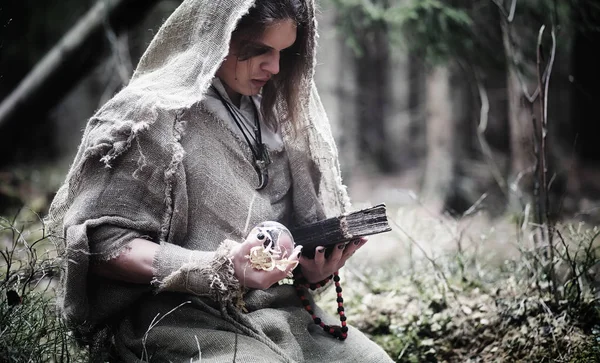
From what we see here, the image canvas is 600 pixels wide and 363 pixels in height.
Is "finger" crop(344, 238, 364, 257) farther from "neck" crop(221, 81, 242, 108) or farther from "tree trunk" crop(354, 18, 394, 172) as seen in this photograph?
"tree trunk" crop(354, 18, 394, 172)

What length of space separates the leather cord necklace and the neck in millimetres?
78

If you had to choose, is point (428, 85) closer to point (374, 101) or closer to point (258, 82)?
point (258, 82)

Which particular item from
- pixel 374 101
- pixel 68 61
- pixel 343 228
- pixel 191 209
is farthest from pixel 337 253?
pixel 374 101

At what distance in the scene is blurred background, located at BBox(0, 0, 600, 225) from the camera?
15.5ft

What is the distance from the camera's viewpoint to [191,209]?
223cm

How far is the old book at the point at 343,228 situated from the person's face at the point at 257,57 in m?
0.64

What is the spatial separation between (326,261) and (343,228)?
0.25 m

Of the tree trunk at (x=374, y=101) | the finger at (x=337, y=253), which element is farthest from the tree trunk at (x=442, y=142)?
the tree trunk at (x=374, y=101)

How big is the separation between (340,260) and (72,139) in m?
12.1

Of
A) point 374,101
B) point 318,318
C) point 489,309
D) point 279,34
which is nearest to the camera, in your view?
point 279,34

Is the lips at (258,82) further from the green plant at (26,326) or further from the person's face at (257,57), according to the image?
the green plant at (26,326)

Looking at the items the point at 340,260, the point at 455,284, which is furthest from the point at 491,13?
the point at 340,260

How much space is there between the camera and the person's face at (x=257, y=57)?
2334mm

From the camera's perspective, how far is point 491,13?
5.92m
